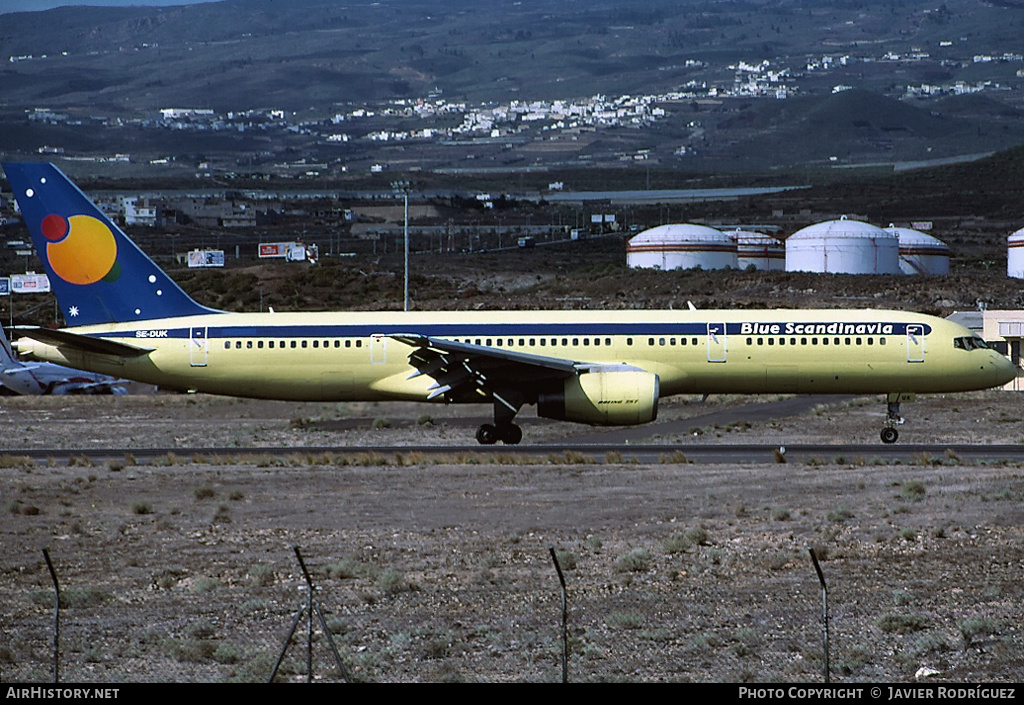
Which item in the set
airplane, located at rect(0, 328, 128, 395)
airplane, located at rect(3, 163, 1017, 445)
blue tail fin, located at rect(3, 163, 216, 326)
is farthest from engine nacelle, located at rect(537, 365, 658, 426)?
airplane, located at rect(0, 328, 128, 395)

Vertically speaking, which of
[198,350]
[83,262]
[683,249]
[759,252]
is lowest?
[198,350]

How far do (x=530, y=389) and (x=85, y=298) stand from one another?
45.1 ft

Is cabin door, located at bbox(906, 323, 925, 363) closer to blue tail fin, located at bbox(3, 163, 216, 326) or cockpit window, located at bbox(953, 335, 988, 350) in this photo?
cockpit window, located at bbox(953, 335, 988, 350)

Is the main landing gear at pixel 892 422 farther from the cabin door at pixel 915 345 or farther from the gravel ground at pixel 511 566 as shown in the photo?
the gravel ground at pixel 511 566

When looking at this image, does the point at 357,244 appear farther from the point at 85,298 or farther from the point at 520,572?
the point at 520,572

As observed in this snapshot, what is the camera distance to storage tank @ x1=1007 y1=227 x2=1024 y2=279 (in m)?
127

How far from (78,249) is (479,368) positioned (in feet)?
42.1

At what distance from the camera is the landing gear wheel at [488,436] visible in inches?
1601

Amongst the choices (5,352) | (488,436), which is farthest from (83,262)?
(5,352)

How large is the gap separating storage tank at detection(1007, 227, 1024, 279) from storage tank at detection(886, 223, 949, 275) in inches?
273

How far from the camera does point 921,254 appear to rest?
443 ft

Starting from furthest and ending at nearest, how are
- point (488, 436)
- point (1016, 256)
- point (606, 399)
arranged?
point (1016, 256) < point (488, 436) < point (606, 399)

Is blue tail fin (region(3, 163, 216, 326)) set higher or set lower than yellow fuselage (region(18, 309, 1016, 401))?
higher

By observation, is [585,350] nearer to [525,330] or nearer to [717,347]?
[525,330]
